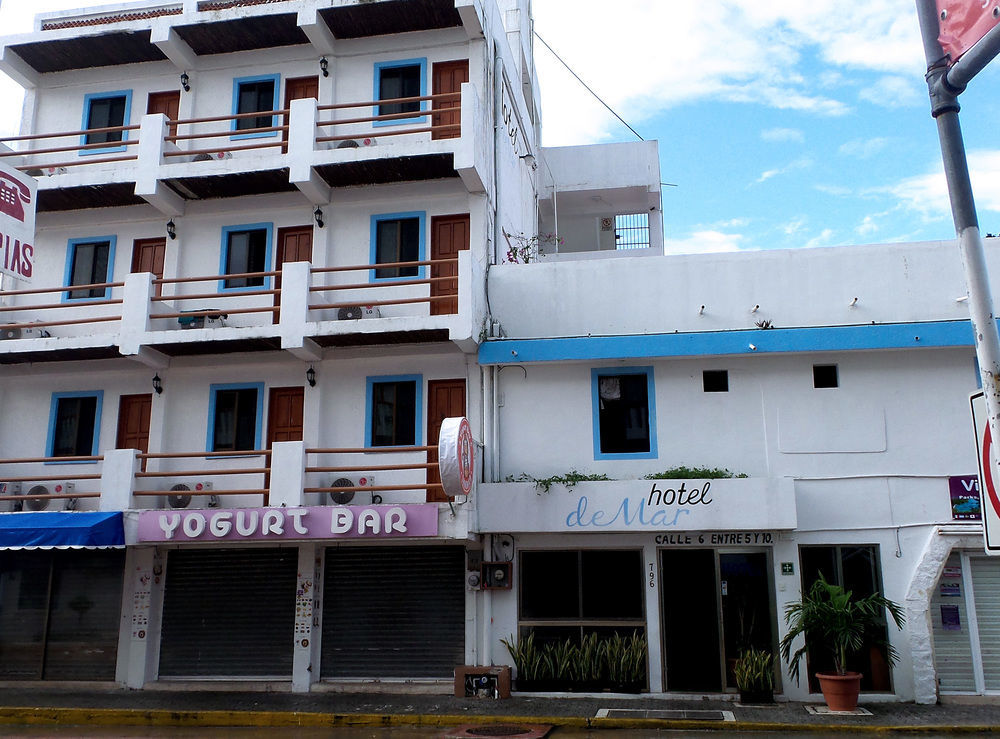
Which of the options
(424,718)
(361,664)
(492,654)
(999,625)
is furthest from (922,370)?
(361,664)

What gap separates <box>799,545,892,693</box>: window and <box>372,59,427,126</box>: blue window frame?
1231 centimetres

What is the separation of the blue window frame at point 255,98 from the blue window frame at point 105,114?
2652 millimetres

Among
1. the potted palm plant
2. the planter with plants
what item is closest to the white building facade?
the planter with plants

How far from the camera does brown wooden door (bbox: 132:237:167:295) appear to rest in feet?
64.0

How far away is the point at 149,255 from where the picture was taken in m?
19.6

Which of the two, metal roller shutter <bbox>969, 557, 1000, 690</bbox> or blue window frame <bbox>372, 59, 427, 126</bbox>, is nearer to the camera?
metal roller shutter <bbox>969, 557, 1000, 690</bbox>

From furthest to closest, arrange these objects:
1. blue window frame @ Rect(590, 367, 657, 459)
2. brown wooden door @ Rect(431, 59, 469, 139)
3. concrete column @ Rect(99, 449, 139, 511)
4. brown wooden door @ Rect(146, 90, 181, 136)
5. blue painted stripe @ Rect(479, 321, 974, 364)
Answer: brown wooden door @ Rect(146, 90, 181, 136), brown wooden door @ Rect(431, 59, 469, 139), blue window frame @ Rect(590, 367, 657, 459), concrete column @ Rect(99, 449, 139, 511), blue painted stripe @ Rect(479, 321, 974, 364)

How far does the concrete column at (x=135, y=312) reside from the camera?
1767 cm

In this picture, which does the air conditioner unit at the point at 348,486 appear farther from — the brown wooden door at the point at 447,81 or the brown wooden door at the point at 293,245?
the brown wooden door at the point at 447,81

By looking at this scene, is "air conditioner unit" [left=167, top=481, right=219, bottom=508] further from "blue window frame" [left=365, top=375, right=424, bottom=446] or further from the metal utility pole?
the metal utility pole

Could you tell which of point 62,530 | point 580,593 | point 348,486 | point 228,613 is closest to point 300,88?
point 348,486

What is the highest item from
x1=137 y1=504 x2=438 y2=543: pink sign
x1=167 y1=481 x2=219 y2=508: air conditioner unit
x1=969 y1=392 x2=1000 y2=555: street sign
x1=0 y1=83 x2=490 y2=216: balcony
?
x1=0 y1=83 x2=490 y2=216: balcony

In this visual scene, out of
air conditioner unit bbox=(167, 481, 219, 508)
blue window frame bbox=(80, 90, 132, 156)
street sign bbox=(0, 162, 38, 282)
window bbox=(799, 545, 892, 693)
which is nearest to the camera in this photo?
street sign bbox=(0, 162, 38, 282)

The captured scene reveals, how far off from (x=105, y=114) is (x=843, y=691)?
19693 millimetres
